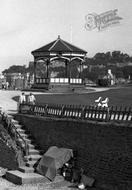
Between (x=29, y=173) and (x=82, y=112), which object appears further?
(x=82, y=112)

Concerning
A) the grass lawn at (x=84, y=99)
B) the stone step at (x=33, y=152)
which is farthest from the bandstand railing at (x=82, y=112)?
the grass lawn at (x=84, y=99)

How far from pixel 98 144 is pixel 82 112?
84.6 inches

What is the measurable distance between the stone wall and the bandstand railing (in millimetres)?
373

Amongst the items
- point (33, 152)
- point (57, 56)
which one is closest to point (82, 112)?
point (33, 152)

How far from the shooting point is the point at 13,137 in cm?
2200

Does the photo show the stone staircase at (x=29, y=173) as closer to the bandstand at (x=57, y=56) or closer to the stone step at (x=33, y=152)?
the stone step at (x=33, y=152)

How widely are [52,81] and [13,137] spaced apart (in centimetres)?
2189

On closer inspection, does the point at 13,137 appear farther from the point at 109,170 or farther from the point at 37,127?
the point at 109,170

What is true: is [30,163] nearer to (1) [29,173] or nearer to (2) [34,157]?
(2) [34,157]

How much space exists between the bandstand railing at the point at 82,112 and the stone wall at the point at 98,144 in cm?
37

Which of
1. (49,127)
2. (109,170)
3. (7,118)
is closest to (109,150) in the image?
(109,170)

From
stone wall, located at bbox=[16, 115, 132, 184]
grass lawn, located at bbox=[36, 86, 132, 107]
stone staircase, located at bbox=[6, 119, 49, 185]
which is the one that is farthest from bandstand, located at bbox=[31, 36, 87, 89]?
stone wall, located at bbox=[16, 115, 132, 184]

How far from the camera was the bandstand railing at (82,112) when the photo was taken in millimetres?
16927

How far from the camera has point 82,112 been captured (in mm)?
19016
